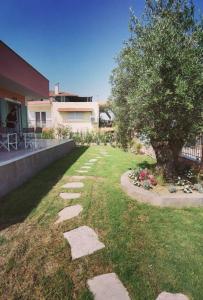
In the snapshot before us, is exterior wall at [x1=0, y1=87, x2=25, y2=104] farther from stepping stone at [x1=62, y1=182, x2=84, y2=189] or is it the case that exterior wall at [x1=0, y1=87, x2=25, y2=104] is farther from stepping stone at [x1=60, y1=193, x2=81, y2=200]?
stepping stone at [x1=60, y1=193, x2=81, y2=200]

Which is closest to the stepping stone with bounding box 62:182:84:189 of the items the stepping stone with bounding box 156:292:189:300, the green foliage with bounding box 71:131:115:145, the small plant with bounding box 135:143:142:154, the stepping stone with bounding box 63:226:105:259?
the stepping stone with bounding box 63:226:105:259

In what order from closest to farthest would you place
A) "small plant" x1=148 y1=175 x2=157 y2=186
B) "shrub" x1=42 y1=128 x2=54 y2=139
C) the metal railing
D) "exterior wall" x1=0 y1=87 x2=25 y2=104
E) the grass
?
the grass
"small plant" x1=148 y1=175 x2=157 y2=186
the metal railing
"exterior wall" x1=0 y1=87 x2=25 y2=104
"shrub" x1=42 y1=128 x2=54 y2=139

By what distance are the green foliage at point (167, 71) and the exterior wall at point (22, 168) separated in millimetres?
3295

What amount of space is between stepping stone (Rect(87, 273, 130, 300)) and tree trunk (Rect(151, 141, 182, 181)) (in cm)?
354

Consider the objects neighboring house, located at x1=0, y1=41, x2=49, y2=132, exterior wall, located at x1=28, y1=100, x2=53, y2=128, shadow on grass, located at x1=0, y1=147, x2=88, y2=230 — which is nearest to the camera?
shadow on grass, located at x1=0, y1=147, x2=88, y2=230

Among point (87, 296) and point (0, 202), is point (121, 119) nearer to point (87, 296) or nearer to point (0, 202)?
point (0, 202)

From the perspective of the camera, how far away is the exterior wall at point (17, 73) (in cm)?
666

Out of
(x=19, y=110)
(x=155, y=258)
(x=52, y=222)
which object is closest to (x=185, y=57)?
(x=155, y=258)

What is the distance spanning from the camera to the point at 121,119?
237 inches

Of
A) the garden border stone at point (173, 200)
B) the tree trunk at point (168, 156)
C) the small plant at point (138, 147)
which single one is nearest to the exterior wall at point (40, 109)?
the small plant at point (138, 147)

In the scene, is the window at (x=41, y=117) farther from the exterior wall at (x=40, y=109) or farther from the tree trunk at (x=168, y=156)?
the tree trunk at (x=168, y=156)

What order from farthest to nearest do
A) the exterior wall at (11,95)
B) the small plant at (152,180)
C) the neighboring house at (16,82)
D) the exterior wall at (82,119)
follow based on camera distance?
the exterior wall at (82,119) < the exterior wall at (11,95) < the neighboring house at (16,82) < the small plant at (152,180)

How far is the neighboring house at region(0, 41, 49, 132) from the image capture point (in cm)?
682

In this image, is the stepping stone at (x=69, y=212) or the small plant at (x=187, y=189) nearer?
the stepping stone at (x=69, y=212)
